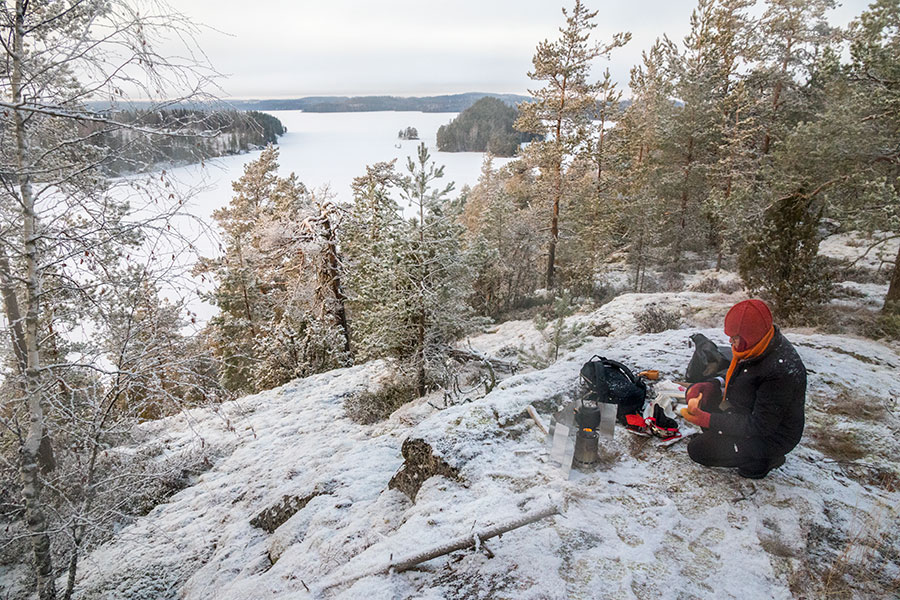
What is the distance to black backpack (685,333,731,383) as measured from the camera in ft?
15.9

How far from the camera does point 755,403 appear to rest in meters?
3.50

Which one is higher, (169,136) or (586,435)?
(169,136)

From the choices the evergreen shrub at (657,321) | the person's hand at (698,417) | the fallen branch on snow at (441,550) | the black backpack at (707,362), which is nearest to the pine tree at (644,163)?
the evergreen shrub at (657,321)

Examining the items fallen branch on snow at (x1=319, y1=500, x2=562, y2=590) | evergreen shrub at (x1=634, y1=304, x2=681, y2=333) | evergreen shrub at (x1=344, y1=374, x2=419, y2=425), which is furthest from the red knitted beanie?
evergreen shrub at (x1=344, y1=374, x2=419, y2=425)

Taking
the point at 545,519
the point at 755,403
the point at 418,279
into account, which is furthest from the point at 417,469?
the point at 418,279

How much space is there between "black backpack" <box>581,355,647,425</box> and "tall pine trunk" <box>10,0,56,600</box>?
5051mm

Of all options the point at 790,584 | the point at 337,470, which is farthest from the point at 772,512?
the point at 337,470

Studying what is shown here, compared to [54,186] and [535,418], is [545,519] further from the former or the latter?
[54,186]

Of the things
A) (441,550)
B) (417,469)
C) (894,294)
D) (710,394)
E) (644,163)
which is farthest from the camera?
(644,163)

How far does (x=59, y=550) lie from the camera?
5770 mm

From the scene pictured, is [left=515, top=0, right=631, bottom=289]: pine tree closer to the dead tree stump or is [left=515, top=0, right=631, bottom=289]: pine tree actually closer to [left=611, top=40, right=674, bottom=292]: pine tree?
[left=611, top=40, right=674, bottom=292]: pine tree

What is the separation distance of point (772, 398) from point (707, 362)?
5.40 feet

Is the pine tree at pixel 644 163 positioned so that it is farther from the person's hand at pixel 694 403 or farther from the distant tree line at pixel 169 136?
the distant tree line at pixel 169 136

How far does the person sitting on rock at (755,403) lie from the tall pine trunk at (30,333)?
5.66 m
